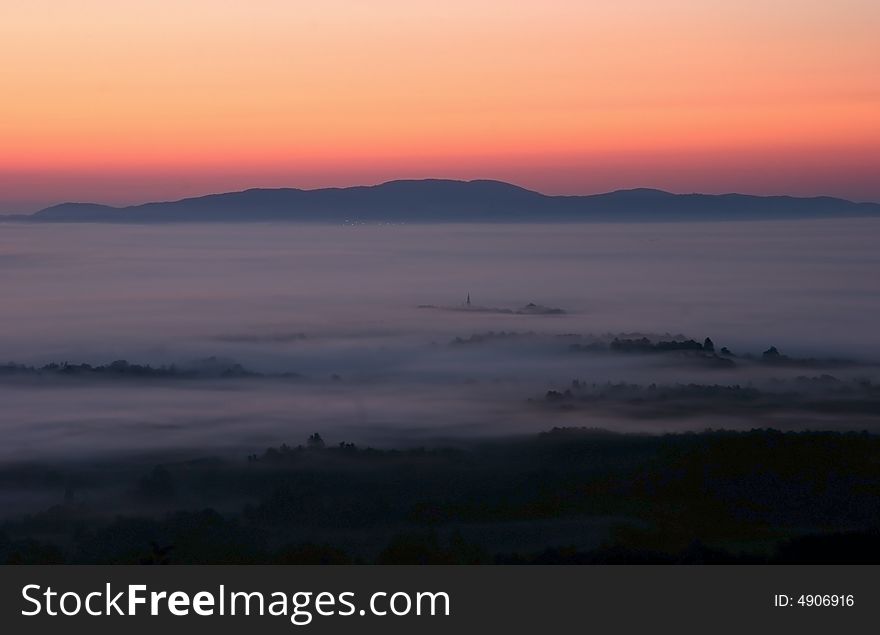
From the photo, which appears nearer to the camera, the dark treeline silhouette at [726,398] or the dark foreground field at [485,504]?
the dark foreground field at [485,504]

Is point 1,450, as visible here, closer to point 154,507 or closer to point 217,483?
point 217,483

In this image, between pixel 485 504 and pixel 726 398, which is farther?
pixel 726 398

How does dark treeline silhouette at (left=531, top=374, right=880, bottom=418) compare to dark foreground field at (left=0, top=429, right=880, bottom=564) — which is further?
dark treeline silhouette at (left=531, top=374, right=880, bottom=418)

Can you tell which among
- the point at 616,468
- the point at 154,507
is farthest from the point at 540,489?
the point at 154,507

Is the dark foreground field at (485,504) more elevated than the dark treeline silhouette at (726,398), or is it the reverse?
the dark foreground field at (485,504)

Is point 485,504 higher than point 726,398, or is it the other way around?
point 485,504
